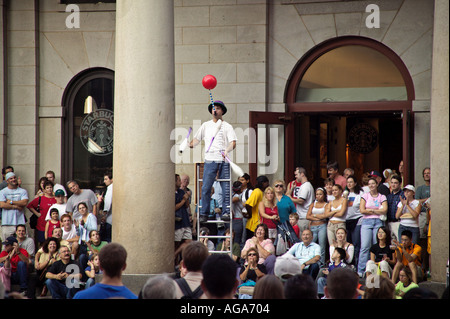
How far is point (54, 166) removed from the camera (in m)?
16.7

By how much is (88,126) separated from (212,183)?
6116 mm

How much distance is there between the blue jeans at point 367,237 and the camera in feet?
40.5

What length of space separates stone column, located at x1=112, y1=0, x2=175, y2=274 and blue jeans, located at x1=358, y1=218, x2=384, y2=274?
3.73 metres

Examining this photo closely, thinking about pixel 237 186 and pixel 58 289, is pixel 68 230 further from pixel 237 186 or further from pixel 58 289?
pixel 237 186

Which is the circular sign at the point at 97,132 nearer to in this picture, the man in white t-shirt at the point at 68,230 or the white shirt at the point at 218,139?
the man in white t-shirt at the point at 68,230

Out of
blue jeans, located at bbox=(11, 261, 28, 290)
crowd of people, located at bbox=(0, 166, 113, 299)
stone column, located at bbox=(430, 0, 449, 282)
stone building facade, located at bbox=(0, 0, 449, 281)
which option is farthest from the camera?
stone building facade, located at bbox=(0, 0, 449, 281)

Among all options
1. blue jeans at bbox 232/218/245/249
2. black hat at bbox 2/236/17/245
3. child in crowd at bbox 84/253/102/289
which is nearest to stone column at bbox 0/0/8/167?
black hat at bbox 2/236/17/245

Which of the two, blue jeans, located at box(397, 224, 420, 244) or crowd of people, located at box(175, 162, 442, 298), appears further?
blue jeans, located at box(397, 224, 420, 244)

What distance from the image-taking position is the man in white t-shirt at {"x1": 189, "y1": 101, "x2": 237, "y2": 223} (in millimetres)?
11836

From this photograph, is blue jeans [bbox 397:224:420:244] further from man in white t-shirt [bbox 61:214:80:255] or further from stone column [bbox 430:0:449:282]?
man in white t-shirt [bbox 61:214:80:255]

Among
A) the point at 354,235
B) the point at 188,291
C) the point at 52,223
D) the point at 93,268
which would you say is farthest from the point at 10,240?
the point at 188,291

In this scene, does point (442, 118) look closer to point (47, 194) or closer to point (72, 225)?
point (72, 225)

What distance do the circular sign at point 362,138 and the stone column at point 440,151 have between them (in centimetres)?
1060
